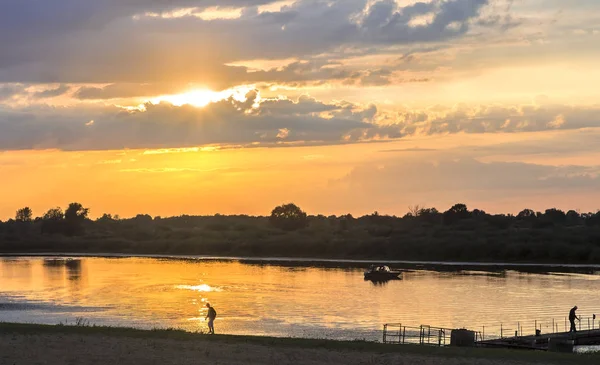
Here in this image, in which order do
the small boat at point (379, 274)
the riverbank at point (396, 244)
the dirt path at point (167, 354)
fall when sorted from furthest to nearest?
the riverbank at point (396, 244) < the small boat at point (379, 274) < the dirt path at point (167, 354)

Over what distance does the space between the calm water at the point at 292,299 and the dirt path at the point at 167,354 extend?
17.0 m

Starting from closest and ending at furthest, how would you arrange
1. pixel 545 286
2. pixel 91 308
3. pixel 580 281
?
pixel 91 308
pixel 545 286
pixel 580 281

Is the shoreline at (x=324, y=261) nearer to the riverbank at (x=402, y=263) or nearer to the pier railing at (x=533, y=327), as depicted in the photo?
the riverbank at (x=402, y=263)

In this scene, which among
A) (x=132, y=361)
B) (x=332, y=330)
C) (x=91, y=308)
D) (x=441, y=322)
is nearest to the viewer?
(x=132, y=361)

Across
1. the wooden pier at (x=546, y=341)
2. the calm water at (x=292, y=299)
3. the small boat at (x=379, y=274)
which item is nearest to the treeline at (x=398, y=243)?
the calm water at (x=292, y=299)

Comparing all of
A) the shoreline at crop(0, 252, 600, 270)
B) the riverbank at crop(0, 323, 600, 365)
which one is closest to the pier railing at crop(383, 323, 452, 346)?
the riverbank at crop(0, 323, 600, 365)

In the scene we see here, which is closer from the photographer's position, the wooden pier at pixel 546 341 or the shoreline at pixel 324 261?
the wooden pier at pixel 546 341

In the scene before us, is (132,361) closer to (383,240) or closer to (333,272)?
(333,272)

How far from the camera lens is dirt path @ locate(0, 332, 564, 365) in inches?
1271

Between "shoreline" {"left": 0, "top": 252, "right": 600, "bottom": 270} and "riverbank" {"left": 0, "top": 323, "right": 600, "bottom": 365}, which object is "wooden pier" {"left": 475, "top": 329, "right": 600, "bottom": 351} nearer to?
"riverbank" {"left": 0, "top": 323, "right": 600, "bottom": 365}

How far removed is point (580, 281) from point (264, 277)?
133 feet

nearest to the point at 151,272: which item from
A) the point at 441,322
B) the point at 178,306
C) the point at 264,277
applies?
the point at 264,277

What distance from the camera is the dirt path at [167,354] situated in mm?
32281

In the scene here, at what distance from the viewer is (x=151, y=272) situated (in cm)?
11950
